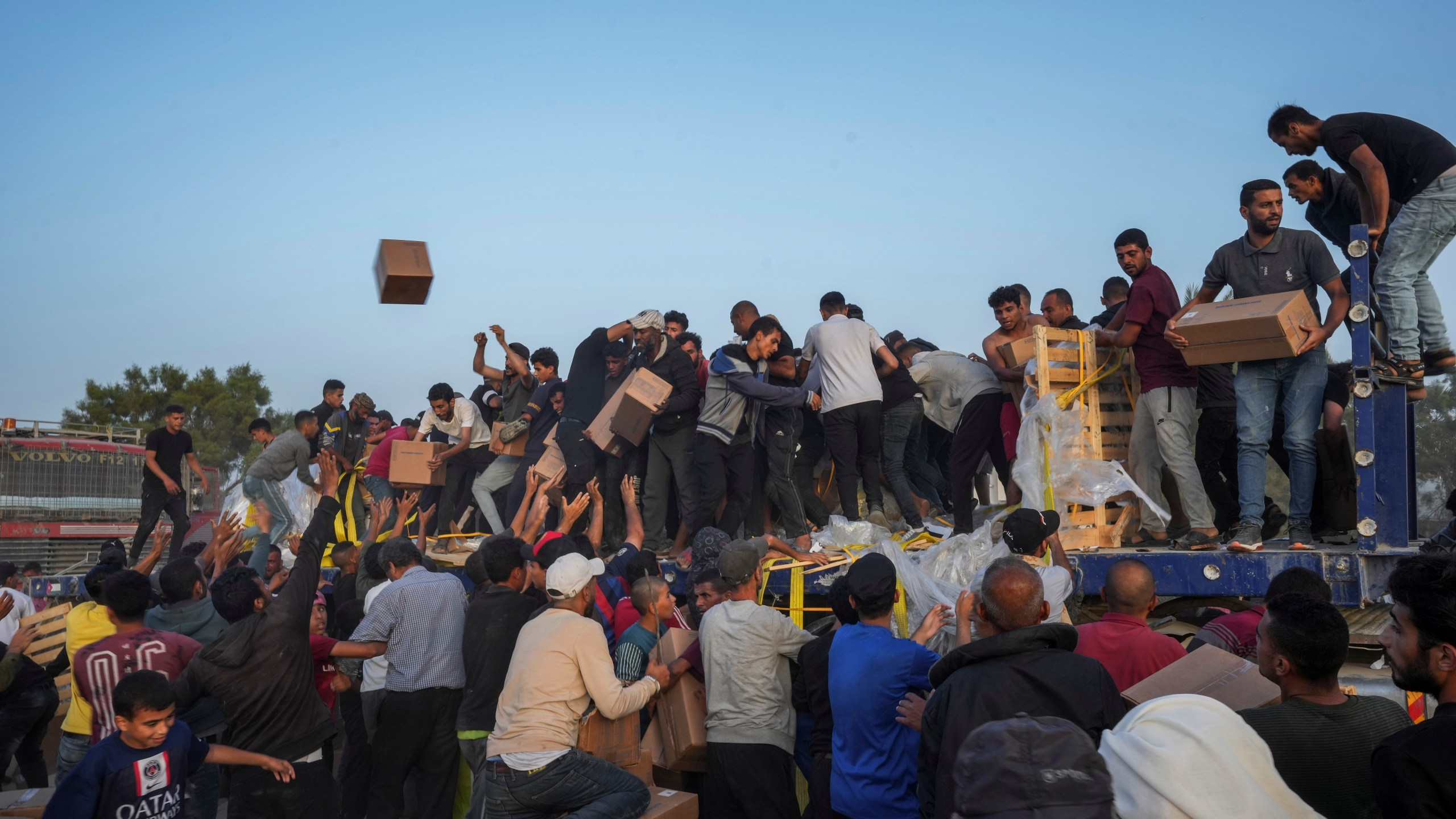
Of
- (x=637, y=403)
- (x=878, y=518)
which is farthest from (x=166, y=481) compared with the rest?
(x=878, y=518)

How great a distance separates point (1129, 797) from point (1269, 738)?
2.60 feet

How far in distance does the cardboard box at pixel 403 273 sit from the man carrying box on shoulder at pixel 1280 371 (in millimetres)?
5108

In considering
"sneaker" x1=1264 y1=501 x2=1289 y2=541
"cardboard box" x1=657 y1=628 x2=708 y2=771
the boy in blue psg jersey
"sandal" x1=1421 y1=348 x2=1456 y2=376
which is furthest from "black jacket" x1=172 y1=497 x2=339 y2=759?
"sandal" x1=1421 y1=348 x2=1456 y2=376

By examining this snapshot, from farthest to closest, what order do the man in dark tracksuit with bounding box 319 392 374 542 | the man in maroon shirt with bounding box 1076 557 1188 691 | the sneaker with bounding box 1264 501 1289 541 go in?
the man in dark tracksuit with bounding box 319 392 374 542 < the sneaker with bounding box 1264 501 1289 541 < the man in maroon shirt with bounding box 1076 557 1188 691

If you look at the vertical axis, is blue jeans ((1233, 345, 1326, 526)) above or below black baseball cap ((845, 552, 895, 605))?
above

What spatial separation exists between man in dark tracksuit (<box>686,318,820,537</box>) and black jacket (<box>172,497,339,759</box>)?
138 inches

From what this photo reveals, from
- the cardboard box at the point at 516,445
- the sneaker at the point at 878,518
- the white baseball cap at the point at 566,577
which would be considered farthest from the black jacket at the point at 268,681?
the cardboard box at the point at 516,445

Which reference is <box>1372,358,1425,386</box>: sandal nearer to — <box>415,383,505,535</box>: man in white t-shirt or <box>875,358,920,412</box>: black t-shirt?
<box>875,358,920,412</box>: black t-shirt

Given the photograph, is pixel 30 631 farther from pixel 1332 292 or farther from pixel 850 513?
pixel 1332 292

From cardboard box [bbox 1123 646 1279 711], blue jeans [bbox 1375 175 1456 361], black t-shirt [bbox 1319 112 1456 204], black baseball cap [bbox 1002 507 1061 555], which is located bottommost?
cardboard box [bbox 1123 646 1279 711]

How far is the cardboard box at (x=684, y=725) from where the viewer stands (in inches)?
188

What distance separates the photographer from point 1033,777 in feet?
6.13

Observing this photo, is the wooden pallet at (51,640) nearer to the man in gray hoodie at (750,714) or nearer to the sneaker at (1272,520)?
the man in gray hoodie at (750,714)

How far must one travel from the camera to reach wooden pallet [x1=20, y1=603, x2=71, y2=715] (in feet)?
23.2
